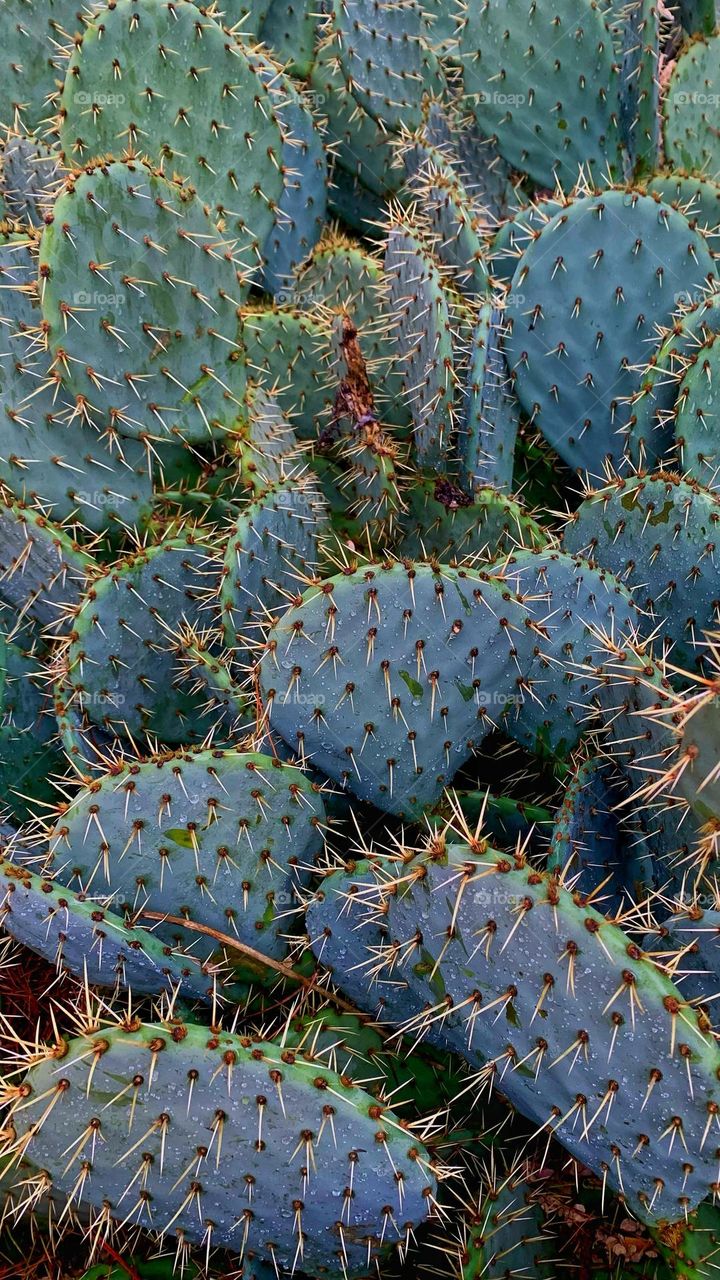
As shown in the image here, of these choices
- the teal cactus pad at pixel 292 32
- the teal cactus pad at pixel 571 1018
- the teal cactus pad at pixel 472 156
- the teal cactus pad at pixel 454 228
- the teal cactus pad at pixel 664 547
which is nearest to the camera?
the teal cactus pad at pixel 571 1018

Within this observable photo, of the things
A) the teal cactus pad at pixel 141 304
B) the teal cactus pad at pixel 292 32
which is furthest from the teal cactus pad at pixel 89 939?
the teal cactus pad at pixel 292 32

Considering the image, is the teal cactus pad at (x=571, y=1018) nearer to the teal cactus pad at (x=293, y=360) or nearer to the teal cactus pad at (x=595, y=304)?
the teal cactus pad at (x=595, y=304)

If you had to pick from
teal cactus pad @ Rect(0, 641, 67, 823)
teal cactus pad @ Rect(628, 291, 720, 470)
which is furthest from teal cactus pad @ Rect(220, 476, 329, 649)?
teal cactus pad @ Rect(628, 291, 720, 470)

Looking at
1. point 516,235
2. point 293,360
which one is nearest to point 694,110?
point 516,235

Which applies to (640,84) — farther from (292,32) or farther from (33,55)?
(33,55)

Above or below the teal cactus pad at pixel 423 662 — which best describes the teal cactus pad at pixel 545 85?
above

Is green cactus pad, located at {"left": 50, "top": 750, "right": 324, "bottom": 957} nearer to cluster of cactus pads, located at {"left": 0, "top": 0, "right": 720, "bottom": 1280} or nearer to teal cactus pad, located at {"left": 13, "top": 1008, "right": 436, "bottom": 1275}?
cluster of cactus pads, located at {"left": 0, "top": 0, "right": 720, "bottom": 1280}
